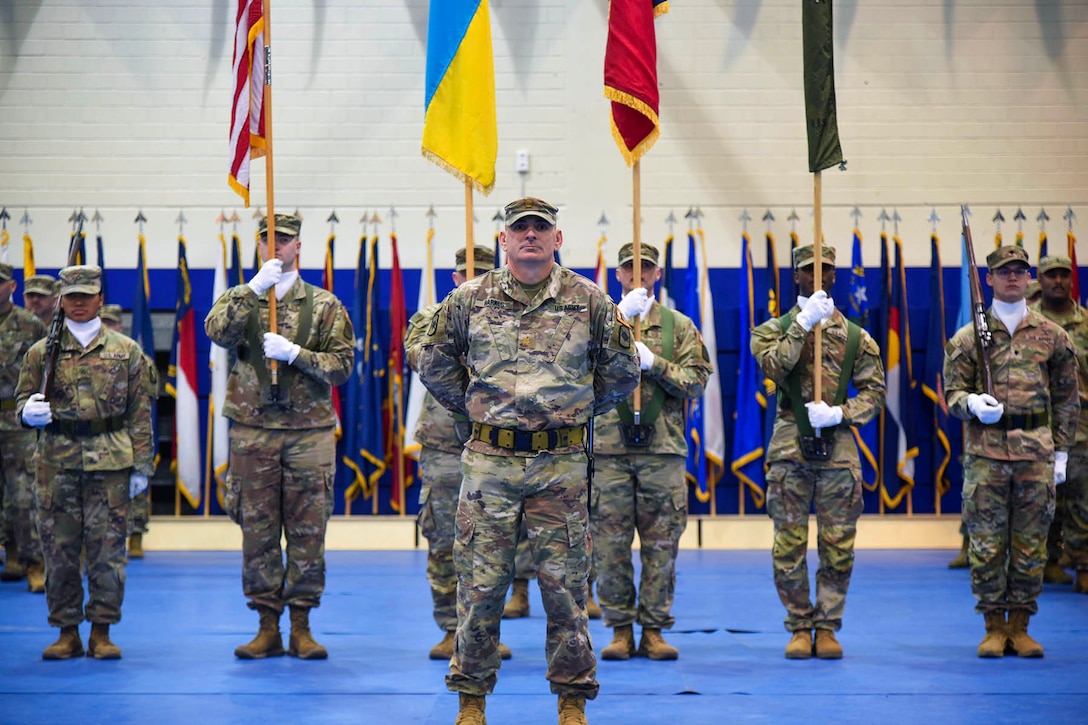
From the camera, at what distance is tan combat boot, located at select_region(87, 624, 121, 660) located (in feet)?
19.6

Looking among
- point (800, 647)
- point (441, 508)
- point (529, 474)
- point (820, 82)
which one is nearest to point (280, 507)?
point (441, 508)

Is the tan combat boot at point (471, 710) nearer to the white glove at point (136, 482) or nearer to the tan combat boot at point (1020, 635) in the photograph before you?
the white glove at point (136, 482)

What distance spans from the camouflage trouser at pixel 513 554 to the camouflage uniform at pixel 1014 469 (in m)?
2.65

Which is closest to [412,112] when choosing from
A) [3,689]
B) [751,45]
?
[751,45]

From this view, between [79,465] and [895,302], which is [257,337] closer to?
[79,465]

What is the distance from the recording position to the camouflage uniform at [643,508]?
5930 millimetres

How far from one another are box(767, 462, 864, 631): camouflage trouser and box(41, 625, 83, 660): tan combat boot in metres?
3.46

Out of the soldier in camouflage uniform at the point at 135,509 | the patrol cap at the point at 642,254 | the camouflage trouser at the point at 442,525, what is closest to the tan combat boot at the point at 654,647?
the camouflage trouser at the point at 442,525

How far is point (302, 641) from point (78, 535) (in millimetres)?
A: 1201

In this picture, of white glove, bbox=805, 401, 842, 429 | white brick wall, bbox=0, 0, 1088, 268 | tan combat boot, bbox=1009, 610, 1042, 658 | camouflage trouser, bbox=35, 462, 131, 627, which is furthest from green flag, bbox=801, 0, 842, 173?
white brick wall, bbox=0, 0, 1088, 268

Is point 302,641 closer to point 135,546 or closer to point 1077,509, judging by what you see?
point 135,546

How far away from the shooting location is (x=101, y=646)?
19.6ft

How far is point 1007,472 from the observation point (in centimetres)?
602

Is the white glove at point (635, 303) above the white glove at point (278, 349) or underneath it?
above
